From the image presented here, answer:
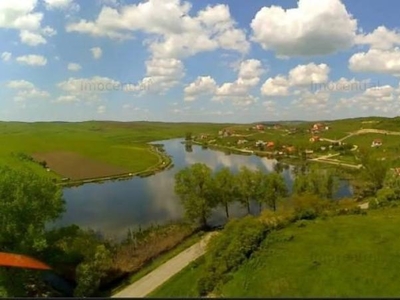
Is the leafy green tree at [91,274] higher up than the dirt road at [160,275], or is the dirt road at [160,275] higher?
the leafy green tree at [91,274]

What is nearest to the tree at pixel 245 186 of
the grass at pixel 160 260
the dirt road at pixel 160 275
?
the grass at pixel 160 260

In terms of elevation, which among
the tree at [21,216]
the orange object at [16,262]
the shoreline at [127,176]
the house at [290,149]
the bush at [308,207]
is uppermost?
the tree at [21,216]

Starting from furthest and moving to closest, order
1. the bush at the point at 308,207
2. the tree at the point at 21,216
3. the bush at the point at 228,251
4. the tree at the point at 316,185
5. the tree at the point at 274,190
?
the tree at the point at 316,185 < the tree at the point at 274,190 < the bush at the point at 308,207 < the bush at the point at 228,251 < the tree at the point at 21,216

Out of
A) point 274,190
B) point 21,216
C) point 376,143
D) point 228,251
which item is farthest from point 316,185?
point 376,143

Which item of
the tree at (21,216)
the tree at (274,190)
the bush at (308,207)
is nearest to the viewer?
the tree at (21,216)

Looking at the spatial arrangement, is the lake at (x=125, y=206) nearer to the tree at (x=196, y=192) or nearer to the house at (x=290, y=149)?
the tree at (x=196, y=192)

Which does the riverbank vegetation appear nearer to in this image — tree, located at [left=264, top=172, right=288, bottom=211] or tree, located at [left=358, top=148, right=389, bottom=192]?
tree, located at [left=264, top=172, right=288, bottom=211]

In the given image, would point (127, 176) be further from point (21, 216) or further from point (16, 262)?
point (16, 262)

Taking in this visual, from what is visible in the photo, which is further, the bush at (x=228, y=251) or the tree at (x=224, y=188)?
the tree at (x=224, y=188)
